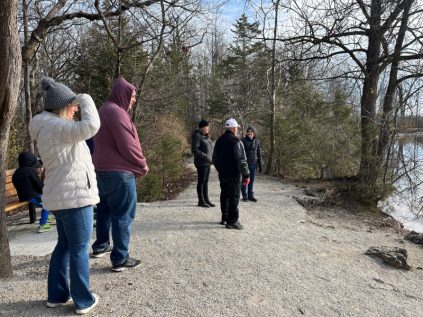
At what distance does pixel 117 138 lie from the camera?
3.75 m

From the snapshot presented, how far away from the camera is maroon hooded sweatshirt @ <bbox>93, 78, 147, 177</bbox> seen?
12.3 ft

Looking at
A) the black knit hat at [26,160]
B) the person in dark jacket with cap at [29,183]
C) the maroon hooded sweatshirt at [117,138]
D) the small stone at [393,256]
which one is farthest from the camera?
the black knit hat at [26,160]

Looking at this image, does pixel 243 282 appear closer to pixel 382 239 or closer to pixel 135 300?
pixel 135 300

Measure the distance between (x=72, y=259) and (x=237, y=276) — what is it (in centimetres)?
200

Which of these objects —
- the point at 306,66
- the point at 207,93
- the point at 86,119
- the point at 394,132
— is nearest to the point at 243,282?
the point at 86,119

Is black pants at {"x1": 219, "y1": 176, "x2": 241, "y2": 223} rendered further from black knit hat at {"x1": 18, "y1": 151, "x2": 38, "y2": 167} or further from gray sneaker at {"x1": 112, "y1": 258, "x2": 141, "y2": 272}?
black knit hat at {"x1": 18, "y1": 151, "x2": 38, "y2": 167}

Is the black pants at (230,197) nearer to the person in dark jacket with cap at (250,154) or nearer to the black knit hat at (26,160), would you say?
the person in dark jacket with cap at (250,154)

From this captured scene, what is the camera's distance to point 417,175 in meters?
9.18

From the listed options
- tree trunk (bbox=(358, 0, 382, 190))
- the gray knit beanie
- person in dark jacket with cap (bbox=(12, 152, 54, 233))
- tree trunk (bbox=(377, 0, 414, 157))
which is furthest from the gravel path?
tree trunk (bbox=(377, 0, 414, 157))

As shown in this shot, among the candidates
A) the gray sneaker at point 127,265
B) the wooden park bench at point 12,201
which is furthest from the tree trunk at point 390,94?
the wooden park bench at point 12,201

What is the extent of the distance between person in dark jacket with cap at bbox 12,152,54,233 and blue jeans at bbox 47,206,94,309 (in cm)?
291

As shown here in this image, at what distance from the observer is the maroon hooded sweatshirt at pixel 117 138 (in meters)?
3.74

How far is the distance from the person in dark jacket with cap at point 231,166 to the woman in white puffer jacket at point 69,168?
A: 3309 mm

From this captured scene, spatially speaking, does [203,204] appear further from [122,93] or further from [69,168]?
[69,168]
